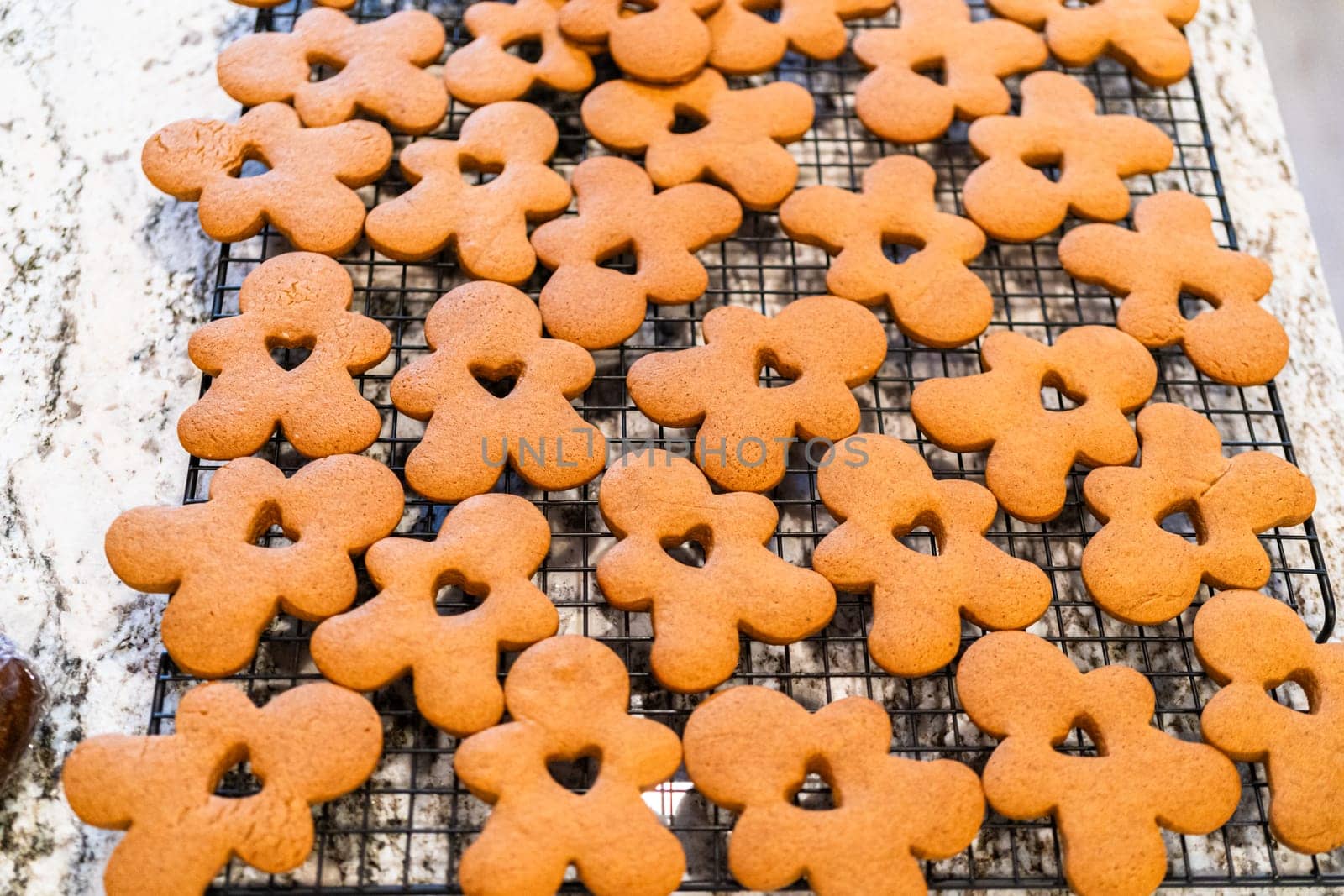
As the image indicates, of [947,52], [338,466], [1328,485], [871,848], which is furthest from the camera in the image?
[947,52]

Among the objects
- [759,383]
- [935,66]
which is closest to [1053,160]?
[935,66]

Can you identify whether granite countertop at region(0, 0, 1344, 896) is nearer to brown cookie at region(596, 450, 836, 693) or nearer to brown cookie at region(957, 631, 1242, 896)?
brown cookie at region(957, 631, 1242, 896)

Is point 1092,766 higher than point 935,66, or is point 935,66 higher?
point 935,66

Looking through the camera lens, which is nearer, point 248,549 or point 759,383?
point 248,549

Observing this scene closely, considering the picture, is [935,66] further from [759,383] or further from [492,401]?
[492,401]

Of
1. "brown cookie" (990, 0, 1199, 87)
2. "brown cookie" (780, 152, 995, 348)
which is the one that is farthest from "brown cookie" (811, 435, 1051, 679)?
"brown cookie" (990, 0, 1199, 87)

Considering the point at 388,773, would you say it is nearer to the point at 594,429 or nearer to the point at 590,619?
the point at 590,619

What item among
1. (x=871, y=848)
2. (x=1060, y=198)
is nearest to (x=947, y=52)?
(x=1060, y=198)
